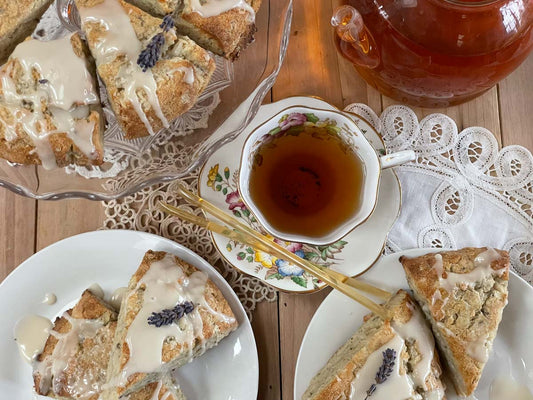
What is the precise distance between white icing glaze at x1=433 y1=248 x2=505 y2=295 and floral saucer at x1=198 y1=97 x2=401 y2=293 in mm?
182

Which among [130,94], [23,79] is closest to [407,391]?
[130,94]

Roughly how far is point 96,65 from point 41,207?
706 millimetres

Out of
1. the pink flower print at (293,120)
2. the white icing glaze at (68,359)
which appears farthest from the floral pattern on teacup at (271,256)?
the white icing glaze at (68,359)

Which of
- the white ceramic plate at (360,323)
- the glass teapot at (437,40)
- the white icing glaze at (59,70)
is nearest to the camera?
the white icing glaze at (59,70)

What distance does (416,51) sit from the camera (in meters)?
1.36

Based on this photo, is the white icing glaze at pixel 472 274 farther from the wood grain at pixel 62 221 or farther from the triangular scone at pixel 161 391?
the wood grain at pixel 62 221

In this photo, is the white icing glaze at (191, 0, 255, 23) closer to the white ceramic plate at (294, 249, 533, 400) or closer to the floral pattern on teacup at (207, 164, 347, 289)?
the floral pattern on teacup at (207, 164, 347, 289)

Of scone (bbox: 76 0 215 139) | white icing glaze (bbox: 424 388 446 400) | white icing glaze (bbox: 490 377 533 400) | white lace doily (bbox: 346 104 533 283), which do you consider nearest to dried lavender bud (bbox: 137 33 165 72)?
scone (bbox: 76 0 215 139)

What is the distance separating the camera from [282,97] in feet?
5.57

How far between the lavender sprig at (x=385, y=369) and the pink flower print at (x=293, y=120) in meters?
0.64

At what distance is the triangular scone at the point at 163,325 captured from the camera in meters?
1.53

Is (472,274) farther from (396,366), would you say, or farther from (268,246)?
(268,246)

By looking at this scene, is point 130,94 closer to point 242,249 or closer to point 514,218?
point 242,249

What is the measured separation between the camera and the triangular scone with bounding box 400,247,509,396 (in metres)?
1.48
